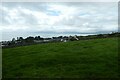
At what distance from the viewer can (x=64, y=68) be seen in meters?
21.3

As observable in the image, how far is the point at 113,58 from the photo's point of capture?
79.4ft

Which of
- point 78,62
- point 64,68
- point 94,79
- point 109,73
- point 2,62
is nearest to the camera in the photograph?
point 94,79

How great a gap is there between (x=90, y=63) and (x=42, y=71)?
4.64 m

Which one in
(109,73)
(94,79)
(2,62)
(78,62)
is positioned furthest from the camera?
(2,62)

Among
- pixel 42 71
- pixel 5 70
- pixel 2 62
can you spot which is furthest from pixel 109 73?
pixel 2 62

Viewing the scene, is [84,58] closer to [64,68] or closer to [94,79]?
[64,68]

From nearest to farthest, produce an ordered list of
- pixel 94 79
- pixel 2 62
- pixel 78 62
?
1. pixel 94 79
2. pixel 78 62
3. pixel 2 62

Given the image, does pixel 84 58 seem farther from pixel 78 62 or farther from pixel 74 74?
pixel 74 74

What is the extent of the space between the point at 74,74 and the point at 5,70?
6.46m

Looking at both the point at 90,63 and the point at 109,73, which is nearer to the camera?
the point at 109,73

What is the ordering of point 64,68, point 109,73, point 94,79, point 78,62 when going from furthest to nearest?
point 78,62
point 64,68
point 109,73
point 94,79

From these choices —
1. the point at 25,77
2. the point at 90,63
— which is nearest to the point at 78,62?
the point at 90,63

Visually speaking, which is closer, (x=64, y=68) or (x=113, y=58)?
(x=64, y=68)

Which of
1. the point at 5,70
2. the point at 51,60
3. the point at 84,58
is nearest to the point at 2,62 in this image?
the point at 5,70
